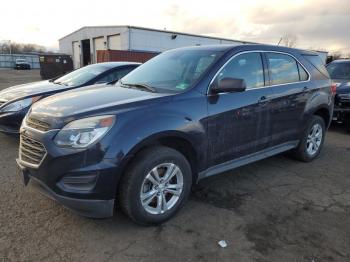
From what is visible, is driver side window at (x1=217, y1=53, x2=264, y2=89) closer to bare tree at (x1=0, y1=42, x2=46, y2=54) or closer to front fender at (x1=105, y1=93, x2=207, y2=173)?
front fender at (x1=105, y1=93, x2=207, y2=173)

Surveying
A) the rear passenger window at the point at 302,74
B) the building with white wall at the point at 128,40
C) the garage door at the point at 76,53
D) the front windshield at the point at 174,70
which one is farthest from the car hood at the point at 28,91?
the garage door at the point at 76,53

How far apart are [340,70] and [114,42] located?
3048 cm

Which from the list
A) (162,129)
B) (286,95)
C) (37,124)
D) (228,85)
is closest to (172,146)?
(162,129)

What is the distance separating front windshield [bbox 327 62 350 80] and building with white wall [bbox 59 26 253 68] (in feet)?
83.8

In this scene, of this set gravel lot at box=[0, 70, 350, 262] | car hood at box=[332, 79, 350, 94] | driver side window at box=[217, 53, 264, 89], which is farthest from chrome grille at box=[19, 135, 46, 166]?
car hood at box=[332, 79, 350, 94]

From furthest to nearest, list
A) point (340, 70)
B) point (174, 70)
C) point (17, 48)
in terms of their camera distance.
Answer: point (17, 48)
point (340, 70)
point (174, 70)

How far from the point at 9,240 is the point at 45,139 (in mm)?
967

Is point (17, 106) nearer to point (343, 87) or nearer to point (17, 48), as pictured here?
point (343, 87)

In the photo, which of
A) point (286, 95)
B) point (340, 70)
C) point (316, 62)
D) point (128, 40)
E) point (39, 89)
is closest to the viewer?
point (286, 95)

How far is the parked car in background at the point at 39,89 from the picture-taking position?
5551mm

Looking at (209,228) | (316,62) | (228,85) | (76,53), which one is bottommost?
(76,53)

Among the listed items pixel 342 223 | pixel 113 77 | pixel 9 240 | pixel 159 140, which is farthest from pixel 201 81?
pixel 113 77

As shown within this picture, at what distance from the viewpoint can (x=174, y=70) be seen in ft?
13.6

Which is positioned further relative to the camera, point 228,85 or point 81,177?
point 228,85
